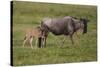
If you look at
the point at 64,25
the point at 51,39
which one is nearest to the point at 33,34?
the point at 51,39

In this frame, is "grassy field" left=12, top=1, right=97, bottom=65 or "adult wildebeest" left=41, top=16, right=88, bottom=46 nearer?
"grassy field" left=12, top=1, right=97, bottom=65

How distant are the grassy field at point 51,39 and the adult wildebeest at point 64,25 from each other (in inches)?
1.9

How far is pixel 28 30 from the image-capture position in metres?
2.35

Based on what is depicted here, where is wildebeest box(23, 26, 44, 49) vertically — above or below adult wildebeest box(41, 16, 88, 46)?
below

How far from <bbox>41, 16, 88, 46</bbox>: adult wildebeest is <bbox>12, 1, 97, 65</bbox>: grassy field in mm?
49

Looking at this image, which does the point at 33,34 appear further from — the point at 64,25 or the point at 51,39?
the point at 64,25

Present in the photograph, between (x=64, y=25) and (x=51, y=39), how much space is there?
0.24m

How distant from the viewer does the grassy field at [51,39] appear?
2301mm

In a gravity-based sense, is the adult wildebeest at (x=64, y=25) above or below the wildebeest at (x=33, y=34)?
above

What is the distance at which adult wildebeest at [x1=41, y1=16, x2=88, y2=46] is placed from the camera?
7.95 feet

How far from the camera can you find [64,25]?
249 cm

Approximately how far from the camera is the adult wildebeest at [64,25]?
2424 mm

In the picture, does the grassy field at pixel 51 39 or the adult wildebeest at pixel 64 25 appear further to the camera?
the adult wildebeest at pixel 64 25

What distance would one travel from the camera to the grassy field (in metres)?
2.30
